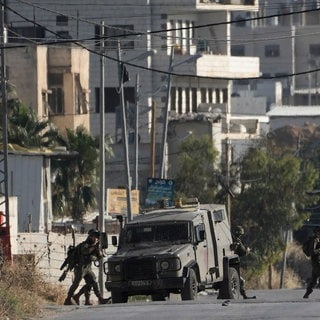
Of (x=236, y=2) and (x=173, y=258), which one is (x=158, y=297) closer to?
(x=173, y=258)

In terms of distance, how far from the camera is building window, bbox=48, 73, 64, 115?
238 ft

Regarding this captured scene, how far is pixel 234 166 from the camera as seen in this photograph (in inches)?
2835

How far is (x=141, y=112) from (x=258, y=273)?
15790 millimetres

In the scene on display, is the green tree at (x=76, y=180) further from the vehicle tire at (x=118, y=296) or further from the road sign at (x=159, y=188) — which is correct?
the vehicle tire at (x=118, y=296)

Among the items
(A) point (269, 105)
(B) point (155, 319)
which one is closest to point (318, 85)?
(A) point (269, 105)

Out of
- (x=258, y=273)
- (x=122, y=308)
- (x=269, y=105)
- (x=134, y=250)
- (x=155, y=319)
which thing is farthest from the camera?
(x=269, y=105)

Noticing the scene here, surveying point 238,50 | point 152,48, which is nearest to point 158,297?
point 152,48

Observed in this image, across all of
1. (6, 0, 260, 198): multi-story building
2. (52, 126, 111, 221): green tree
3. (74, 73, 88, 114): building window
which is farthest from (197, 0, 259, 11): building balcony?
(52, 126, 111, 221): green tree

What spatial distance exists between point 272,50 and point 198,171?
59.0 metres

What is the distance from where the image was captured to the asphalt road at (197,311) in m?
25.2

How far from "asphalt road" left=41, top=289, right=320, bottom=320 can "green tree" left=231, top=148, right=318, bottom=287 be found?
129 feet

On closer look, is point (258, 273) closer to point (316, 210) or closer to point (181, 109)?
point (316, 210)

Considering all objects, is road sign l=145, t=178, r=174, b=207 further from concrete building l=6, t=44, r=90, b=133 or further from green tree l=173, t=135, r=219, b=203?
green tree l=173, t=135, r=219, b=203

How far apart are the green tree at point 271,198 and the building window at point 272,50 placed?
192 feet
